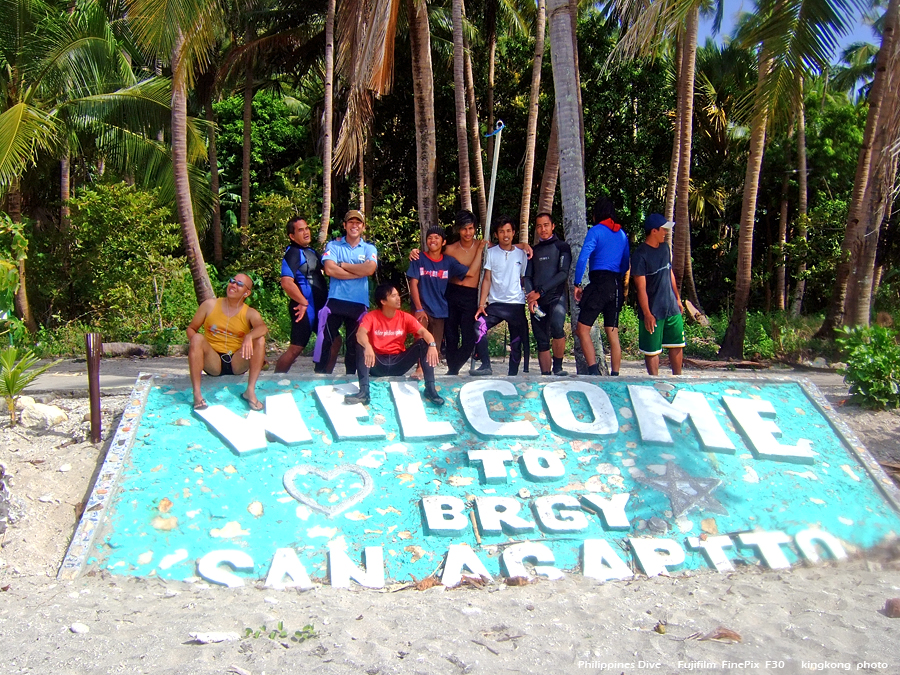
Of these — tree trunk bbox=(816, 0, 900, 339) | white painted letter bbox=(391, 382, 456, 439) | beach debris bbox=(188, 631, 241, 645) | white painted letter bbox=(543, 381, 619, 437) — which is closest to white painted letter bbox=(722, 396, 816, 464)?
white painted letter bbox=(543, 381, 619, 437)

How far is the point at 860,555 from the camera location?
5.18 metres

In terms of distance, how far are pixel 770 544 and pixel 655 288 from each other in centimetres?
273

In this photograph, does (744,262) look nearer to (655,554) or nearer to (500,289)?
(500,289)

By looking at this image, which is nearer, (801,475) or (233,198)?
(801,475)

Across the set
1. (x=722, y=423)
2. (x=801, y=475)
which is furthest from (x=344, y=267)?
(x=801, y=475)

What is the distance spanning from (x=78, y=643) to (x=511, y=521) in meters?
2.69

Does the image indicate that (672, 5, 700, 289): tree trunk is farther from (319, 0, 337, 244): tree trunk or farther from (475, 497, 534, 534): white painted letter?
(475, 497, 534, 534): white painted letter

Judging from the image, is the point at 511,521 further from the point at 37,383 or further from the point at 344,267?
the point at 37,383

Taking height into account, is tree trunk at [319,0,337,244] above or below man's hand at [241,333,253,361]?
above

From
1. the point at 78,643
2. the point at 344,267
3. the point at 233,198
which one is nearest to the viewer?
the point at 78,643

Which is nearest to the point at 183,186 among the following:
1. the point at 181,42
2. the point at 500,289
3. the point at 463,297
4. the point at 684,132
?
the point at 181,42

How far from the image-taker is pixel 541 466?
5793 mm

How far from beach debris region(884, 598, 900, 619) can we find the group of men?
10.5 feet

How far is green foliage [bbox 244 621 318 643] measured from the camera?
3.91 m
